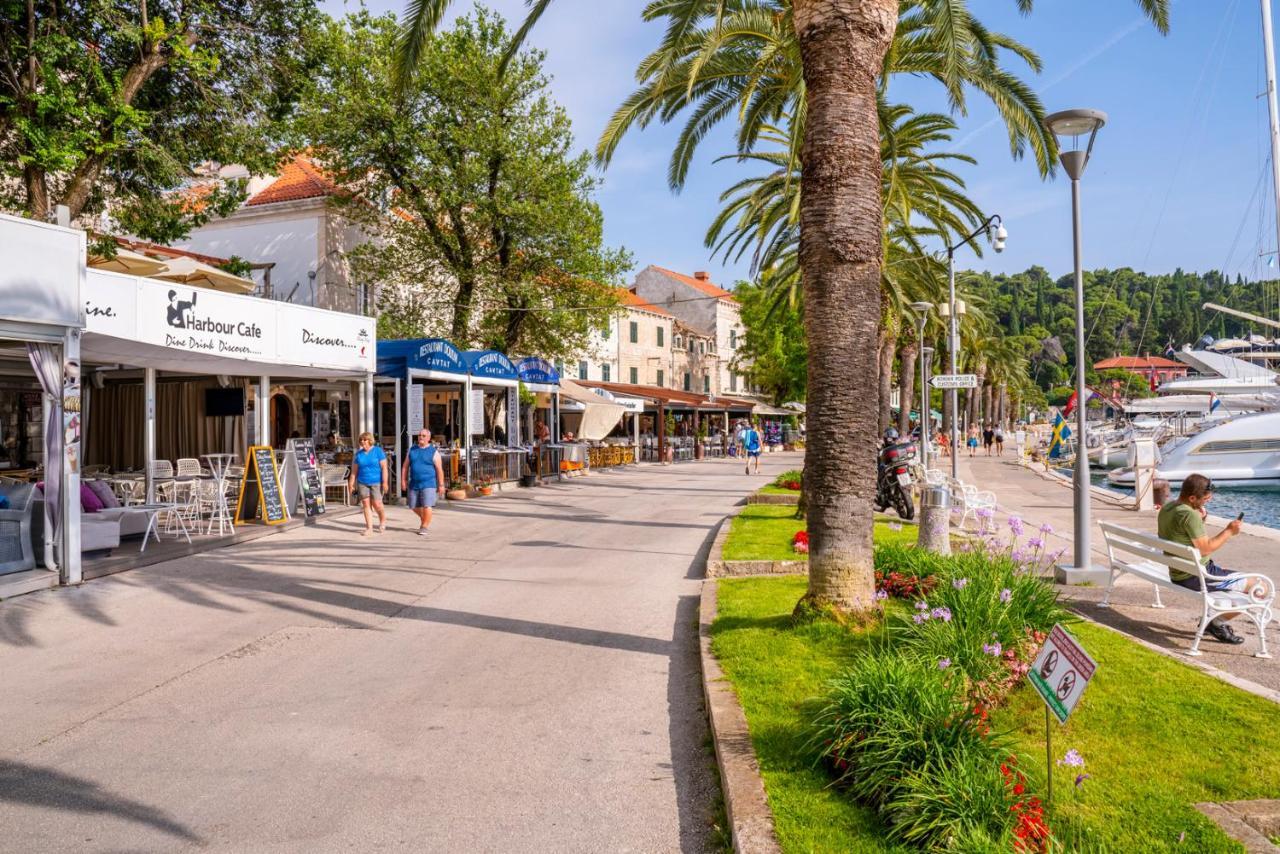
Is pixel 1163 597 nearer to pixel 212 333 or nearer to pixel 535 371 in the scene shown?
pixel 212 333

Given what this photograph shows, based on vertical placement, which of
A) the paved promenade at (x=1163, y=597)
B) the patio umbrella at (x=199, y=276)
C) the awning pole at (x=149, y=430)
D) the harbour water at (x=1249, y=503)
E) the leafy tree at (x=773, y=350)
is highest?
the leafy tree at (x=773, y=350)

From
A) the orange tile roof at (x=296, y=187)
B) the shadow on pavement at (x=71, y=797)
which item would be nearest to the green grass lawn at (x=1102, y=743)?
the shadow on pavement at (x=71, y=797)

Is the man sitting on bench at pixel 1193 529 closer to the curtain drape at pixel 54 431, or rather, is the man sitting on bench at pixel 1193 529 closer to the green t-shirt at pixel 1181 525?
the green t-shirt at pixel 1181 525

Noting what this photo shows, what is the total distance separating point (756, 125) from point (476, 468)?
1150 cm

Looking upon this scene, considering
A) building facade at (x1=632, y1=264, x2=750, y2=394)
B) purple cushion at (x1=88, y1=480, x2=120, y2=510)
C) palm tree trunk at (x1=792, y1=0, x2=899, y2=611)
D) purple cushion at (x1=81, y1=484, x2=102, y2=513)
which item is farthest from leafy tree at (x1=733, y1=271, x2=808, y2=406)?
palm tree trunk at (x1=792, y1=0, x2=899, y2=611)

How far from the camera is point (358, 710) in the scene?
545 centimetres

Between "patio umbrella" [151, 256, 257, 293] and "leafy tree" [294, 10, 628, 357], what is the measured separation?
7.63 metres

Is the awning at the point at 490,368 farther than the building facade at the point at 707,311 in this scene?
No

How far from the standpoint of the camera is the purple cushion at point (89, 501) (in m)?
11.2

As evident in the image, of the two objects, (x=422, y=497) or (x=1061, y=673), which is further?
(x=422, y=497)

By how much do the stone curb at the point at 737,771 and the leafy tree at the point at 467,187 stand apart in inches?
825

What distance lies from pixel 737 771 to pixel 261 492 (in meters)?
12.2

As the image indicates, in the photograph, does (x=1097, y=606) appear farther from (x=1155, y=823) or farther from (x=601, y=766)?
(x=601, y=766)

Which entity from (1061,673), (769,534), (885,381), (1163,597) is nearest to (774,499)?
(769,534)
